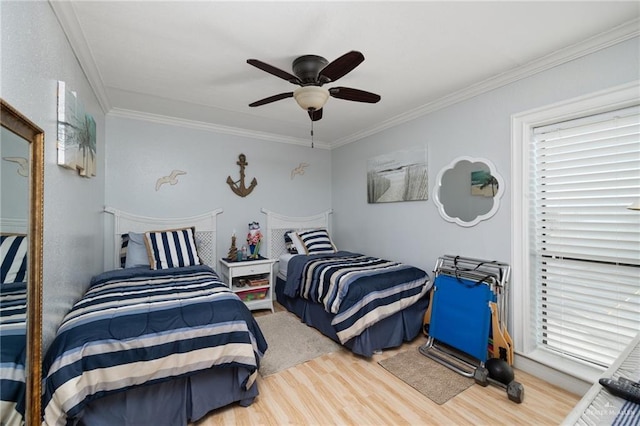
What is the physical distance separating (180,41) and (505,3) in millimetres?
2028

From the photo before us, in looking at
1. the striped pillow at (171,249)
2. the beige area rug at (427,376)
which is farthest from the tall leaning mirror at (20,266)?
the beige area rug at (427,376)

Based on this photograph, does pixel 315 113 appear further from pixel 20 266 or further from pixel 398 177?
pixel 20 266

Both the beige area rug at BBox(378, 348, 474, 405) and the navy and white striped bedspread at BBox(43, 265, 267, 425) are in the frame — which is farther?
the beige area rug at BBox(378, 348, 474, 405)

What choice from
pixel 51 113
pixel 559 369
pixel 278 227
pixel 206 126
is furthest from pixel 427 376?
pixel 206 126

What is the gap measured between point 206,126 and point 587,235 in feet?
13.1

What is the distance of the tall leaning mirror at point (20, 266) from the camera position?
952 mm

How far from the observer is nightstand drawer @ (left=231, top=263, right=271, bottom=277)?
10.9ft

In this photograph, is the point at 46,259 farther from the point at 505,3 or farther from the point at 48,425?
the point at 505,3

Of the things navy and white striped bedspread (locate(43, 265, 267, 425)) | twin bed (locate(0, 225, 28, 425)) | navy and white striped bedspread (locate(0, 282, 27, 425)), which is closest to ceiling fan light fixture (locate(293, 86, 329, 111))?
navy and white striped bedspread (locate(43, 265, 267, 425))

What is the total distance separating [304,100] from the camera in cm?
200

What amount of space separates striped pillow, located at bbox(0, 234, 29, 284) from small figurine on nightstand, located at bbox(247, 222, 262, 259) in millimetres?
2590

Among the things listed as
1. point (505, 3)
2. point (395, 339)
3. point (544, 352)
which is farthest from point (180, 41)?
point (544, 352)

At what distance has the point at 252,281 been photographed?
350 centimetres

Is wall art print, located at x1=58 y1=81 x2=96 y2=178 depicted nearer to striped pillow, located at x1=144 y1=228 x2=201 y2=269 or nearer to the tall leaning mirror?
the tall leaning mirror
